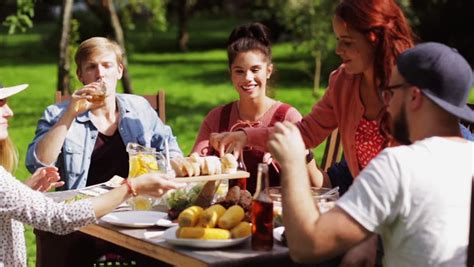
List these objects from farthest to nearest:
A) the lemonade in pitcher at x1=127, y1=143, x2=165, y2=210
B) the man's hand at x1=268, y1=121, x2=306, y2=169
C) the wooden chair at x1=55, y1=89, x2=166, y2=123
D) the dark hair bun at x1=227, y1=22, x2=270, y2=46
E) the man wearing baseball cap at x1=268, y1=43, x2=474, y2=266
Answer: the wooden chair at x1=55, y1=89, x2=166, y2=123 → the dark hair bun at x1=227, y1=22, x2=270, y2=46 → the lemonade in pitcher at x1=127, y1=143, x2=165, y2=210 → the man's hand at x1=268, y1=121, x2=306, y2=169 → the man wearing baseball cap at x1=268, y1=43, x2=474, y2=266

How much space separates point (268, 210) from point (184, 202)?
23.3 inches

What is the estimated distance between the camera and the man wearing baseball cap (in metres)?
2.59

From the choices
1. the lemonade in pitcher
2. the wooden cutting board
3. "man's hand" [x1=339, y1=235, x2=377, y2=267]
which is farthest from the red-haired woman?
"man's hand" [x1=339, y1=235, x2=377, y2=267]

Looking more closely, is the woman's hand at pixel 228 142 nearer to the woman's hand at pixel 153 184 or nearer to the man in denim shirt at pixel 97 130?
the woman's hand at pixel 153 184

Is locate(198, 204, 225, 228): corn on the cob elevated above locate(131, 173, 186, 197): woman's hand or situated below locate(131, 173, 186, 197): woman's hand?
below

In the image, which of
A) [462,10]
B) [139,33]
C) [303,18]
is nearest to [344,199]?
[303,18]

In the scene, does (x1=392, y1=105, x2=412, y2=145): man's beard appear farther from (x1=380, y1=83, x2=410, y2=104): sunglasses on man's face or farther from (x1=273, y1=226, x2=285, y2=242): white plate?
(x1=273, y1=226, x2=285, y2=242): white plate

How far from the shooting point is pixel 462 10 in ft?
54.3

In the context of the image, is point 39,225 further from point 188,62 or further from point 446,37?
point 188,62

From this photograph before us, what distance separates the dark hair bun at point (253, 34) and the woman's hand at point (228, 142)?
1102 millimetres

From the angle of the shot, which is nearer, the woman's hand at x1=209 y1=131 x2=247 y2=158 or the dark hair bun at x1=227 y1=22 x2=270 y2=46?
the woman's hand at x1=209 y1=131 x2=247 y2=158

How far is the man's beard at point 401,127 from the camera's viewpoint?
273 centimetres

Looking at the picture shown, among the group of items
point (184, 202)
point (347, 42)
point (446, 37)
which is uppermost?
point (347, 42)

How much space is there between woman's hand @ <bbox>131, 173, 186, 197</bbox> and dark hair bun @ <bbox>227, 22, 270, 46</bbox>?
1.85 meters
